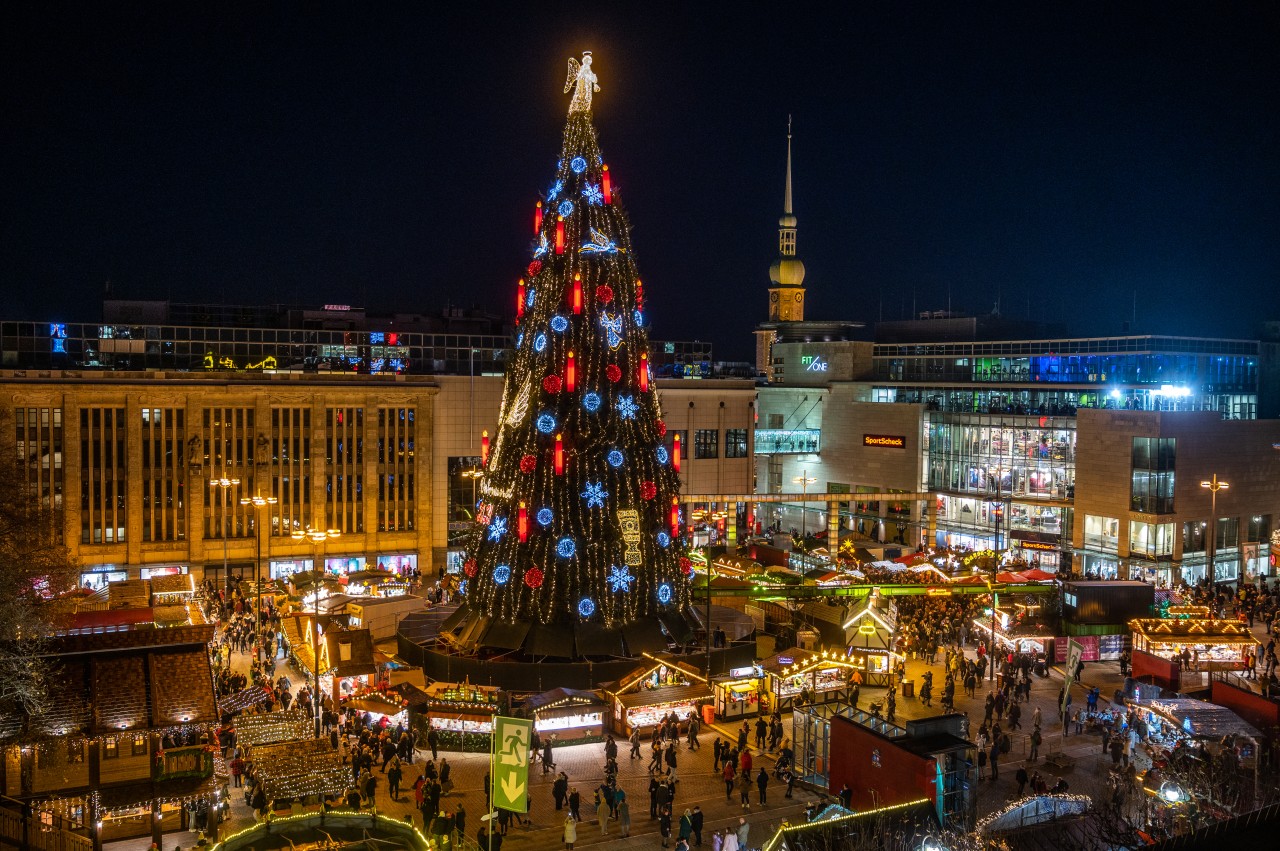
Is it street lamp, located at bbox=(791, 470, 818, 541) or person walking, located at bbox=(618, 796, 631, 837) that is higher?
street lamp, located at bbox=(791, 470, 818, 541)

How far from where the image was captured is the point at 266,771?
872 inches

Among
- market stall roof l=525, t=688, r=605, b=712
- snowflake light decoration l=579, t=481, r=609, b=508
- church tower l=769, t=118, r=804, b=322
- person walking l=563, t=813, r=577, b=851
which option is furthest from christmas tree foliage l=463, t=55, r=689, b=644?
church tower l=769, t=118, r=804, b=322

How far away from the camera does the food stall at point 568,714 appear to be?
1172 inches

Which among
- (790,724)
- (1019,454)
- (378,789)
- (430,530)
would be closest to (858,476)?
(1019,454)

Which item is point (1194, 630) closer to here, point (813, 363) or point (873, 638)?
point (873, 638)

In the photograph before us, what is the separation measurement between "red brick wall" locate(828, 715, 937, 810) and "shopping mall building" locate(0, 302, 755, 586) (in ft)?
100

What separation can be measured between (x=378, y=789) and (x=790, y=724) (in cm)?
1325

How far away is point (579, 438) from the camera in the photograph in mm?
32875

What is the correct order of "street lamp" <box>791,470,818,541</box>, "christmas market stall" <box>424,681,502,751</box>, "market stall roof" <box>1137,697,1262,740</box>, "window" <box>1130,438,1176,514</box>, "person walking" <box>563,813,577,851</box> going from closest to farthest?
"person walking" <box>563,813,577,851</box>, "market stall roof" <box>1137,697,1262,740</box>, "christmas market stall" <box>424,681,502,751</box>, "window" <box>1130,438,1176,514</box>, "street lamp" <box>791,470,818,541</box>

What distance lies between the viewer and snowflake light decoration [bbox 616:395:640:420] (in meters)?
33.3

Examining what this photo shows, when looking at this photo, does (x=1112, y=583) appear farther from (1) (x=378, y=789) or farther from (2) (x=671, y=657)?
(1) (x=378, y=789)

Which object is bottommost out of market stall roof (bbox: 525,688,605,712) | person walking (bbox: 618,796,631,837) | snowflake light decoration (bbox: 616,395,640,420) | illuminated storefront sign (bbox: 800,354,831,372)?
person walking (bbox: 618,796,631,837)

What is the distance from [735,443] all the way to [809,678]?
38.6 meters

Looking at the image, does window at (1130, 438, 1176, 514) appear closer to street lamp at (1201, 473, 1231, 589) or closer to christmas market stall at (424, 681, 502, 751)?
street lamp at (1201, 473, 1231, 589)
